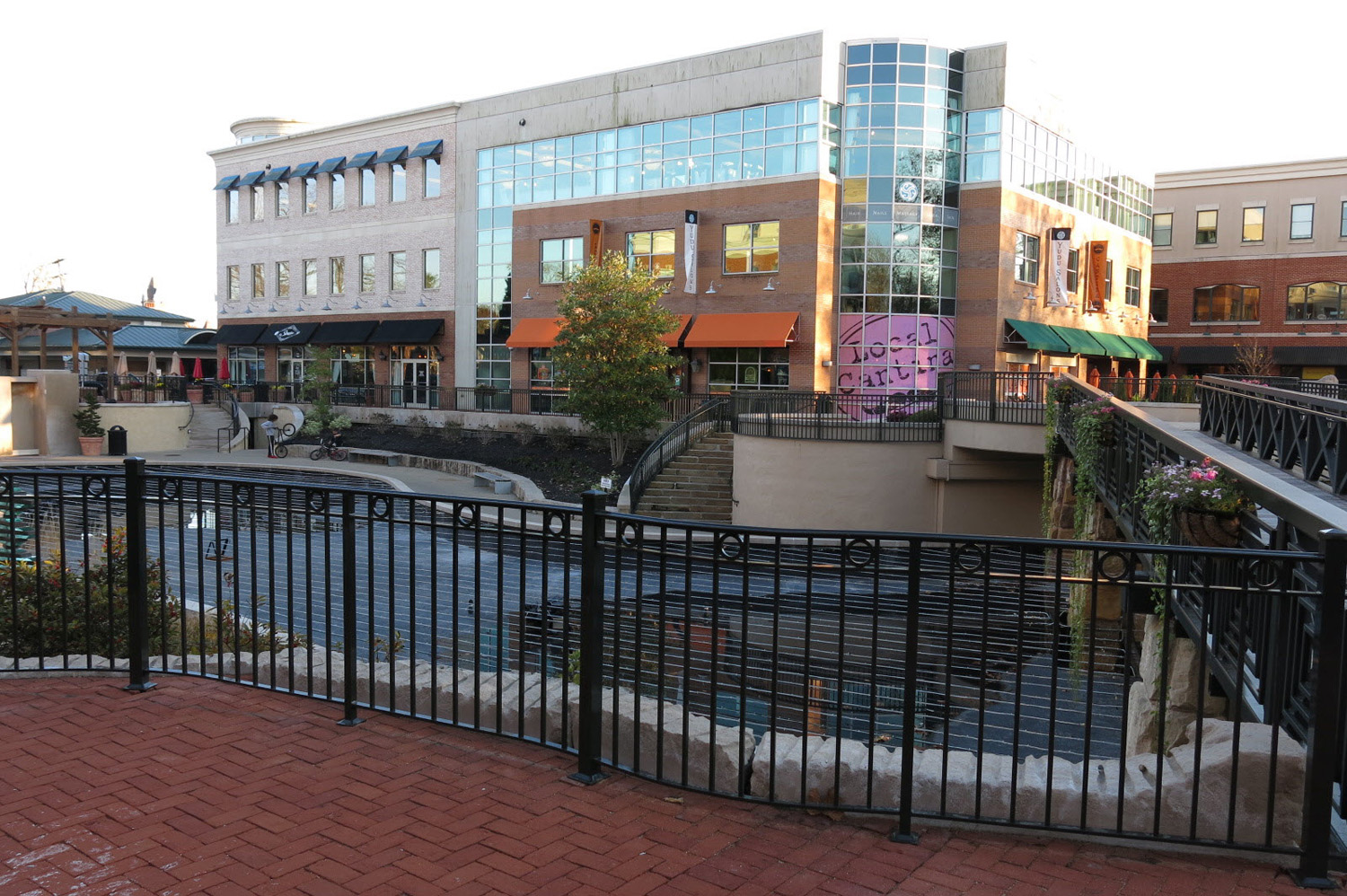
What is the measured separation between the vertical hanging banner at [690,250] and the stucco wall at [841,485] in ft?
40.2

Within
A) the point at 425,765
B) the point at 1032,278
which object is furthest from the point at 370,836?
the point at 1032,278

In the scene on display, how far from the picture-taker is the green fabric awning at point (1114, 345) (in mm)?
42844

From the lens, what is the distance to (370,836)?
4289mm

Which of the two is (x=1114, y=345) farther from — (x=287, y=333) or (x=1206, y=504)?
(x=1206, y=504)

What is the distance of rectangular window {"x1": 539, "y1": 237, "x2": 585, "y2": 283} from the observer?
3962 cm

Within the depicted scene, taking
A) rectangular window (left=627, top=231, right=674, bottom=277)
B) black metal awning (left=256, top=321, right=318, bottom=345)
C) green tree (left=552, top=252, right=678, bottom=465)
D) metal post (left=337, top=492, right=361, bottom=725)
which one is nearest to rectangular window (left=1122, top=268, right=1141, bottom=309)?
rectangular window (left=627, top=231, right=674, bottom=277)

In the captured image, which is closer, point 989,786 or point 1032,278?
point 989,786

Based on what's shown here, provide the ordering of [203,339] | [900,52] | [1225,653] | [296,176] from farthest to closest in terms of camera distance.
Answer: [203,339]
[296,176]
[900,52]
[1225,653]

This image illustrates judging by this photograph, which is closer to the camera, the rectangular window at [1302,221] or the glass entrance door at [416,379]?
the glass entrance door at [416,379]

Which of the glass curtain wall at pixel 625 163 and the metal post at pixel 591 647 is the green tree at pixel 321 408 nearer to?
the glass curtain wall at pixel 625 163

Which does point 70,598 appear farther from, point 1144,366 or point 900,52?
point 1144,366

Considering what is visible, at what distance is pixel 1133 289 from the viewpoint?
48219 millimetres

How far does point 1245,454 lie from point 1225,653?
32.7 feet

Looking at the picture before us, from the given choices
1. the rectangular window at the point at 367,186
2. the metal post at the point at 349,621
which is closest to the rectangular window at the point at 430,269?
Result: the rectangular window at the point at 367,186
